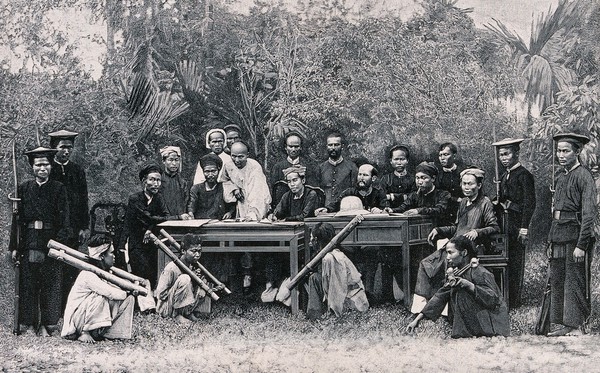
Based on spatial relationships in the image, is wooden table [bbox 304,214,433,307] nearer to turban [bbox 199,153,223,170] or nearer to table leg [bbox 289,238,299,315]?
table leg [bbox 289,238,299,315]

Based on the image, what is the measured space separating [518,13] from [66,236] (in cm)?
453

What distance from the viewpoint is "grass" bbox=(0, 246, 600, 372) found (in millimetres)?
7359

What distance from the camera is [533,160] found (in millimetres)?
7719

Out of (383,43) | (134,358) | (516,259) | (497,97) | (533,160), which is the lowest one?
(134,358)

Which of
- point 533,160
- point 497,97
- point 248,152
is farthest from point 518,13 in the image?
point 248,152

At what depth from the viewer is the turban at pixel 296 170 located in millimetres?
7613

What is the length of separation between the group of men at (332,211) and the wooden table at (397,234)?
76mm

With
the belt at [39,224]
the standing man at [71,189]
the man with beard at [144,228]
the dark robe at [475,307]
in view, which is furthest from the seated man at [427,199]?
the belt at [39,224]

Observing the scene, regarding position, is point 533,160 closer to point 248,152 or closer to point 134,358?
point 248,152

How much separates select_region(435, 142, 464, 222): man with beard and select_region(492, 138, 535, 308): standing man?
38 cm

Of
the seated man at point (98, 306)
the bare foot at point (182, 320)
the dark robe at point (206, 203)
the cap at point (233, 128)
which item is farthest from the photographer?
the cap at point (233, 128)

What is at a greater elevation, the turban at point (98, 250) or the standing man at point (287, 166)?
the standing man at point (287, 166)

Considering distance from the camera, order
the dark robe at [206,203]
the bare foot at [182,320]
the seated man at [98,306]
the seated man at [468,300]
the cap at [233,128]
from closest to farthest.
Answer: the seated man at [468,300], the seated man at [98,306], the bare foot at [182,320], the dark robe at [206,203], the cap at [233,128]

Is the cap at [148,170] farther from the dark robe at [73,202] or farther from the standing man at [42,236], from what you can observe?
the standing man at [42,236]
